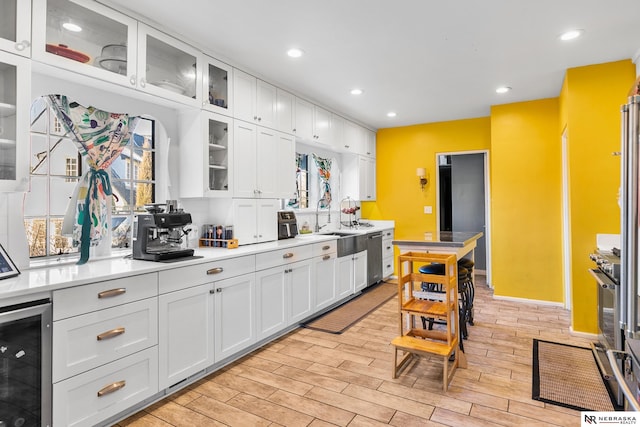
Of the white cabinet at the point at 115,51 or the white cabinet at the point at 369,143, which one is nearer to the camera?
the white cabinet at the point at 115,51

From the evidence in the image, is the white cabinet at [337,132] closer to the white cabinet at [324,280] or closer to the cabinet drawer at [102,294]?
the white cabinet at [324,280]

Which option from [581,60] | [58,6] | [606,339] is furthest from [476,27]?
[58,6]

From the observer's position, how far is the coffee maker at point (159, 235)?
2.53 metres

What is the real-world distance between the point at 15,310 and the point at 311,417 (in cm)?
169

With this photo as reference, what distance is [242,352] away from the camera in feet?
10.1

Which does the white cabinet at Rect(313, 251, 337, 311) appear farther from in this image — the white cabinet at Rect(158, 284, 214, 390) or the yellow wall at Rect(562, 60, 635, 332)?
the yellow wall at Rect(562, 60, 635, 332)

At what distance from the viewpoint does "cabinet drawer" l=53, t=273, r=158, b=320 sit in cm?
185

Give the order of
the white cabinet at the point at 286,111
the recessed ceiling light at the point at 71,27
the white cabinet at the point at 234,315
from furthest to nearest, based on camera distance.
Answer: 1. the white cabinet at the point at 286,111
2. the white cabinet at the point at 234,315
3. the recessed ceiling light at the point at 71,27

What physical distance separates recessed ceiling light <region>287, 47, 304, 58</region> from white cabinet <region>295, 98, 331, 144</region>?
1.04 meters

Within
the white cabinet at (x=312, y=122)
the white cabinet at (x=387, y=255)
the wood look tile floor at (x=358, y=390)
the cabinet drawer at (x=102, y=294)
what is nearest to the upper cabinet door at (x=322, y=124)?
the white cabinet at (x=312, y=122)

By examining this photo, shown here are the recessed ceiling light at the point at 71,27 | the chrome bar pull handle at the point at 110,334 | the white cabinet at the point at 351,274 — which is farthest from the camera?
the white cabinet at the point at 351,274

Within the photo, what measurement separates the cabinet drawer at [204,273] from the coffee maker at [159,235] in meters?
0.16

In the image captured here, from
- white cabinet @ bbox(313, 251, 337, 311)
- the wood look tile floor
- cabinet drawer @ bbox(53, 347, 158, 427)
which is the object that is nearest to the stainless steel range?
the wood look tile floor

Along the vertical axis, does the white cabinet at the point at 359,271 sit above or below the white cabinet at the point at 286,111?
below
